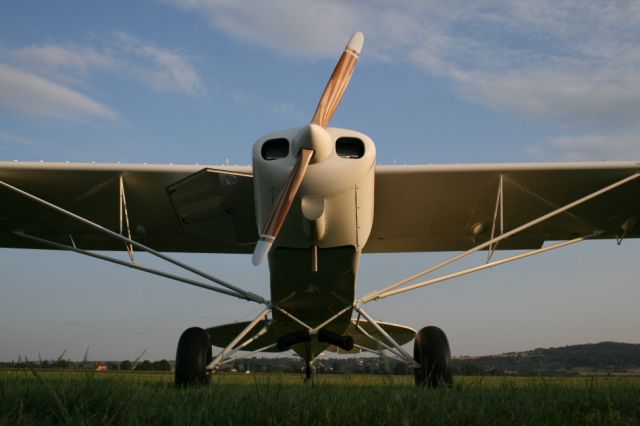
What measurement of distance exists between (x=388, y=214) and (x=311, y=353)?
2889mm

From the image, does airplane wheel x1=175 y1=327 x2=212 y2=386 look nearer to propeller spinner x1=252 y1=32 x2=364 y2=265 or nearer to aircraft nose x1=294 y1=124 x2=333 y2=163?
propeller spinner x1=252 y1=32 x2=364 y2=265

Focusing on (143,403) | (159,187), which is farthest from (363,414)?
(159,187)

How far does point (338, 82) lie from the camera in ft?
24.8

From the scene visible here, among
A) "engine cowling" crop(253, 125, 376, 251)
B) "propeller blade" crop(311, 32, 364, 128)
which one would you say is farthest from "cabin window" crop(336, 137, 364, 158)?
"propeller blade" crop(311, 32, 364, 128)

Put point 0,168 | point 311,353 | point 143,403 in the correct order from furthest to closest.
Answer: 1. point 311,353
2. point 0,168
3. point 143,403

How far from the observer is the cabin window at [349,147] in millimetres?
6716

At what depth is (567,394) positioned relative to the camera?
3.82 metres

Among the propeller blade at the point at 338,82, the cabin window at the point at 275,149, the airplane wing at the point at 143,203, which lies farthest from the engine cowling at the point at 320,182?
the airplane wing at the point at 143,203

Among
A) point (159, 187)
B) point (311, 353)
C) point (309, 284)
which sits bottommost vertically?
point (311, 353)

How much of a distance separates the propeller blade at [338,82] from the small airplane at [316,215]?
2 centimetres

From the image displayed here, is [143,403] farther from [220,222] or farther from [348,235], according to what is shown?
[220,222]

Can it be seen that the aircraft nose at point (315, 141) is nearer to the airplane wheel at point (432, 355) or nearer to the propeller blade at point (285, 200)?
the propeller blade at point (285, 200)

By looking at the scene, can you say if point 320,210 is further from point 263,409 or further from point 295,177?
point 263,409

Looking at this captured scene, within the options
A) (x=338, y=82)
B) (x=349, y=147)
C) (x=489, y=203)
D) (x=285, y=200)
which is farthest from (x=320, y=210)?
(x=489, y=203)
